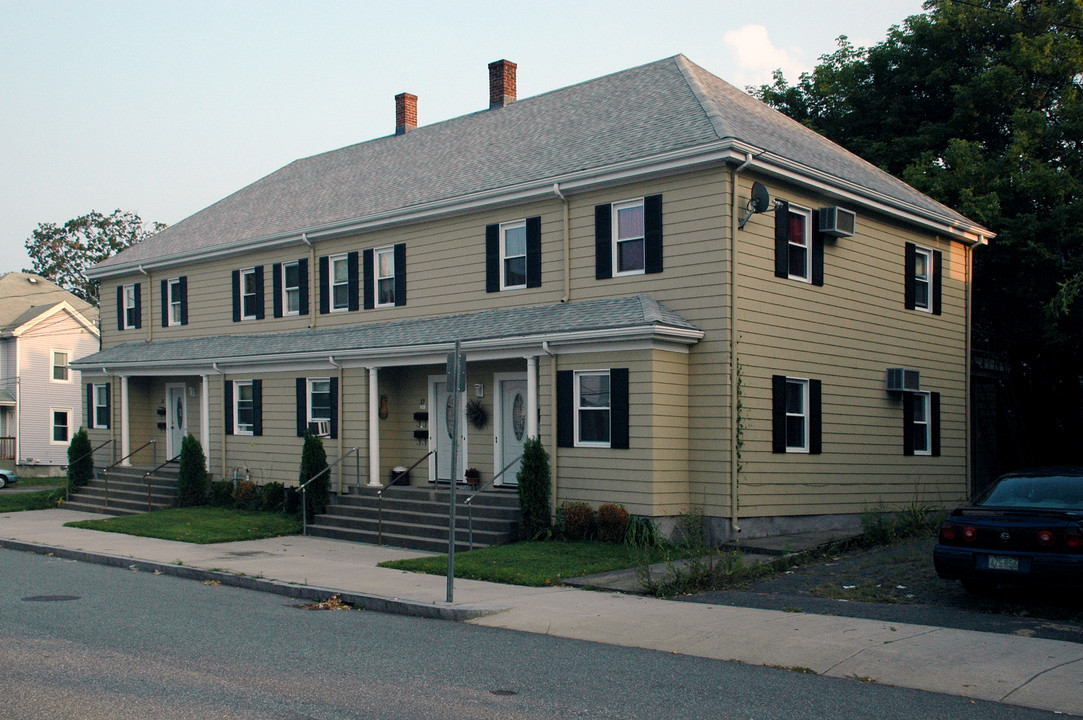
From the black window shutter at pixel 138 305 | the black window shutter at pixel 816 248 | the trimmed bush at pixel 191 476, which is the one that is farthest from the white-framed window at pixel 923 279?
the black window shutter at pixel 138 305

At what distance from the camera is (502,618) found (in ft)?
34.7

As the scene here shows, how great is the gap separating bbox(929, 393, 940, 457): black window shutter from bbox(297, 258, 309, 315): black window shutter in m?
13.5

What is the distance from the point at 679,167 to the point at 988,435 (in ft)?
43.2

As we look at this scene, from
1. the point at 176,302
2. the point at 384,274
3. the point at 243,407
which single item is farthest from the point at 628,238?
the point at 176,302

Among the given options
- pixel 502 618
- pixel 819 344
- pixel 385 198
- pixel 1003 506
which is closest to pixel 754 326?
pixel 819 344

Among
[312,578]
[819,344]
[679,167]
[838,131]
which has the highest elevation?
[838,131]

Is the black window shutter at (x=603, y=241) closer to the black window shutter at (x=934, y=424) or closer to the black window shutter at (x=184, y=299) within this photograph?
the black window shutter at (x=934, y=424)

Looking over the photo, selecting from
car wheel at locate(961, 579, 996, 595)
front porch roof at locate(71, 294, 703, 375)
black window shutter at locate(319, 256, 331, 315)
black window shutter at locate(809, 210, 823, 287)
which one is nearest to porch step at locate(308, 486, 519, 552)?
front porch roof at locate(71, 294, 703, 375)

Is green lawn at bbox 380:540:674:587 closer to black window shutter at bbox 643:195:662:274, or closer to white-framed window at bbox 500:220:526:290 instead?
black window shutter at bbox 643:195:662:274

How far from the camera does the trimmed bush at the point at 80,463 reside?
25.0 m

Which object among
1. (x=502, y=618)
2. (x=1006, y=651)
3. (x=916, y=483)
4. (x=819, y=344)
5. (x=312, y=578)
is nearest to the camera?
(x=1006, y=651)

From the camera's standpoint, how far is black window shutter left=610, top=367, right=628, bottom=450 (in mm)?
15609

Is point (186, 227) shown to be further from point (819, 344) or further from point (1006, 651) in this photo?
point (1006, 651)

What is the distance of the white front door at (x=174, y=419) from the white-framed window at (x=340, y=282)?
251 inches
